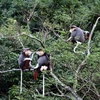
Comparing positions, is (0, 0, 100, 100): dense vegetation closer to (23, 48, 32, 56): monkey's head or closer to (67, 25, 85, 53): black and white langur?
(67, 25, 85, 53): black and white langur

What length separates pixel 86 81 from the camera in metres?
6.57

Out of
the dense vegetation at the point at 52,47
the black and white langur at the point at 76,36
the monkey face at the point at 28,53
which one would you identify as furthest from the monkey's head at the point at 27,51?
the black and white langur at the point at 76,36

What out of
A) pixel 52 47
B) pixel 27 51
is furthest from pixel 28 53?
pixel 52 47

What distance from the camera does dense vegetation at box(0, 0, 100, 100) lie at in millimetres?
6586

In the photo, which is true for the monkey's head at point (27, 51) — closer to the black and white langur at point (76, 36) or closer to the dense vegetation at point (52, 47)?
the dense vegetation at point (52, 47)

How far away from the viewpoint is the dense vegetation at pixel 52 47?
659cm

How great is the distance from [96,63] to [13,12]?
5.57 m

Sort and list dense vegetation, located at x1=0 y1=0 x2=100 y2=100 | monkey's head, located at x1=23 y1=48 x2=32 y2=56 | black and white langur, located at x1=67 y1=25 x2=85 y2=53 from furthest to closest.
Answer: black and white langur, located at x1=67 y1=25 x2=85 y2=53 → monkey's head, located at x1=23 y1=48 x2=32 y2=56 → dense vegetation, located at x1=0 y1=0 x2=100 y2=100

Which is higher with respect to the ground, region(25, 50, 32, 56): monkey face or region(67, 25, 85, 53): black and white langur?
region(67, 25, 85, 53): black and white langur

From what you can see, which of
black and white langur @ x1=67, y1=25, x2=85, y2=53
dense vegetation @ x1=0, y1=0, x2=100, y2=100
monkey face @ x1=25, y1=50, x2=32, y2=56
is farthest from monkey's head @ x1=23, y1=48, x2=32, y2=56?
black and white langur @ x1=67, y1=25, x2=85, y2=53

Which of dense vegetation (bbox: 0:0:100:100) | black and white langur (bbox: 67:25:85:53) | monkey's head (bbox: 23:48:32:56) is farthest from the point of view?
black and white langur (bbox: 67:25:85:53)

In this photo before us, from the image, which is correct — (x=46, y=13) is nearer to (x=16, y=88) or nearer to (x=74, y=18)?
(x=74, y=18)

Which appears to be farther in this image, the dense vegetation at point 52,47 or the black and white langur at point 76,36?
the black and white langur at point 76,36

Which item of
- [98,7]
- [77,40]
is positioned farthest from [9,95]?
[98,7]
